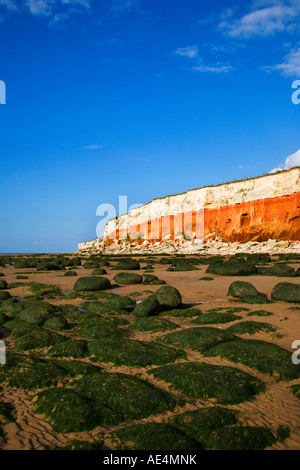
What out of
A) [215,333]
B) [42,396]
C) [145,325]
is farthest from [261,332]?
[42,396]

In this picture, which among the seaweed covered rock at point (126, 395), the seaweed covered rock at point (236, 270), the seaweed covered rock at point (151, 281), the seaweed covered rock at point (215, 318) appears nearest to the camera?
the seaweed covered rock at point (126, 395)

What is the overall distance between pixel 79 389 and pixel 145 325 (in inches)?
159

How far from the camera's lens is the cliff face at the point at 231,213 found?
137 ft

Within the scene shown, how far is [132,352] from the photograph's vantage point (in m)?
7.30

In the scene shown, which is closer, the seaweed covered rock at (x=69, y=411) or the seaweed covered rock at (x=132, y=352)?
the seaweed covered rock at (x=69, y=411)

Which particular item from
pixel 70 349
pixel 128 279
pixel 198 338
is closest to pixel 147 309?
pixel 198 338

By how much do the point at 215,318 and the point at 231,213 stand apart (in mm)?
41075

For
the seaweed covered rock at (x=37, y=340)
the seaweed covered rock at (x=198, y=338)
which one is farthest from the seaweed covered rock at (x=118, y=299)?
the seaweed covered rock at (x=37, y=340)

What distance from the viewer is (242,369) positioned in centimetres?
664

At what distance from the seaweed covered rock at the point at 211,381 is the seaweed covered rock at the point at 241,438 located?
0.99 metres

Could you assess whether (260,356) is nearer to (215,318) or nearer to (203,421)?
(203,421)

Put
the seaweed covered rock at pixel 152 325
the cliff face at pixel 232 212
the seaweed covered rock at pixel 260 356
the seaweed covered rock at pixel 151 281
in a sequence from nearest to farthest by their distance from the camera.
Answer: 1. the seaweed covered rock at pixel 260 356
2. the seaweed covered rock at pixel 152 325
3. the seaweed covered rock at pixel 151 281
4. the cliff face at pixel 232 212

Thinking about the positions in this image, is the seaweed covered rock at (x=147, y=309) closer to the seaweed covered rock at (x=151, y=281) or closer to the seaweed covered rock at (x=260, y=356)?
the seaweed covered rock at (x=260, y=356)

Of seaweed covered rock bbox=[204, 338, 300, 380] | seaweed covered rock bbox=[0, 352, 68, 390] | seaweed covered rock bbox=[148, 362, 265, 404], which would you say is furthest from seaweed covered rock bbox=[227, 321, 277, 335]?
seaweed covered rock bbox=[0, 352, 68, 390]
